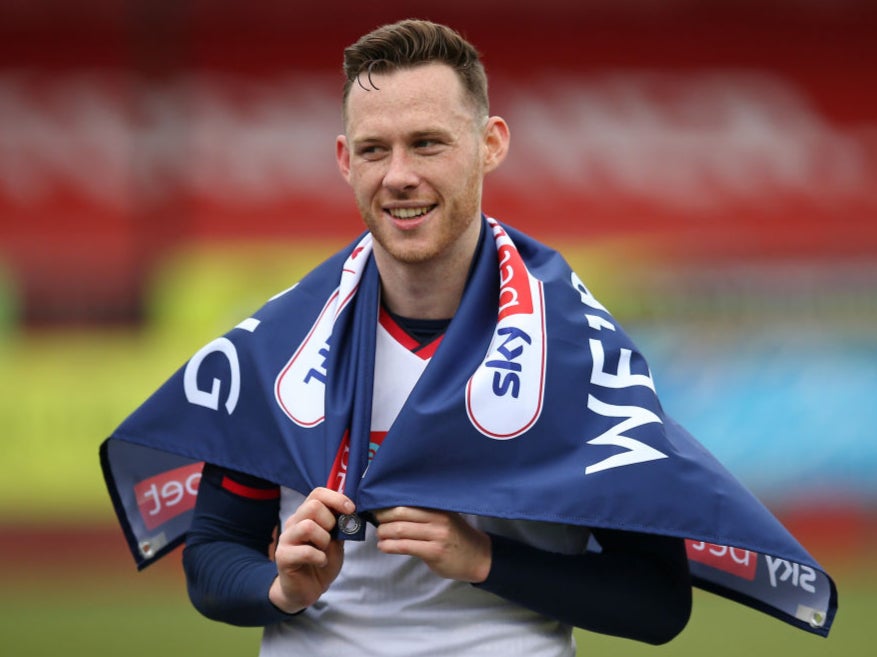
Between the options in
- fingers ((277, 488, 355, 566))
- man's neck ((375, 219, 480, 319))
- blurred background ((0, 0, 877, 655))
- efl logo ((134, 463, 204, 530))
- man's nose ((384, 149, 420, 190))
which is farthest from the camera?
blurred background ((0, 0, 877, 655))

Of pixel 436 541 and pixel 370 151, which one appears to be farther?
pixel 370 151

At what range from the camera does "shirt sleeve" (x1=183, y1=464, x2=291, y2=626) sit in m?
1.79

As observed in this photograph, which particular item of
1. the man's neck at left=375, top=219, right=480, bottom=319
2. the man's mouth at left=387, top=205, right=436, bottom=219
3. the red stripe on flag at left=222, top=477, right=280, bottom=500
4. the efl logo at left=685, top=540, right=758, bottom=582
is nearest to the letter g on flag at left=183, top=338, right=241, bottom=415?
the red stripe on flag at left=222, top=477, right=280, bottom=500

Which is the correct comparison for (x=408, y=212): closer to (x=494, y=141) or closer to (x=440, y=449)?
(x=494, y=141)

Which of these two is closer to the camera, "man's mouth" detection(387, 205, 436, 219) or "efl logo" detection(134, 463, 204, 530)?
"man's mouth" detection(387, 205, 436, 219)

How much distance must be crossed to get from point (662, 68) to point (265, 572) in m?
6.01

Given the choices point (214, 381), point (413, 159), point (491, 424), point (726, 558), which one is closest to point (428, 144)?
point (413, 159)

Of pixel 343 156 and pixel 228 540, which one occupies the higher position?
pixel 343 156

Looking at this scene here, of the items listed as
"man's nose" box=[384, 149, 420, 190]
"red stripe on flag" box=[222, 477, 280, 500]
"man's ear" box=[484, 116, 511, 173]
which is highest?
"man's ear" box=[484, 116, 511, 173]

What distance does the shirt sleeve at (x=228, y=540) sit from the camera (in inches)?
70.5

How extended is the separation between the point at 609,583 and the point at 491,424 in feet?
0.89

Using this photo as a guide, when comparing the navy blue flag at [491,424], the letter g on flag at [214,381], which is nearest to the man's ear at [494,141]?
the navy blue flag at [491,424]

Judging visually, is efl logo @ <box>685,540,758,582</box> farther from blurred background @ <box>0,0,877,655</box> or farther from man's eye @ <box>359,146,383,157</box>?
blurred background @ <box>0,0,877,655</box>

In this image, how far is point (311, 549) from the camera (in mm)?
1598
